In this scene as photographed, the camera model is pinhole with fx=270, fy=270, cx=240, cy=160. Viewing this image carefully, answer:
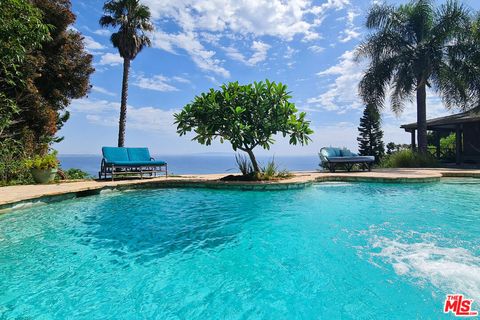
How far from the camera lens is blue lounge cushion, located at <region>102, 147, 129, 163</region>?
30.6 feet

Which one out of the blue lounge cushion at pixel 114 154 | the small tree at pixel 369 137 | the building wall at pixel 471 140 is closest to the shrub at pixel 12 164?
the blue lounge cushion at pixel 114 154

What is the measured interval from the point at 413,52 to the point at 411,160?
6.15 metres

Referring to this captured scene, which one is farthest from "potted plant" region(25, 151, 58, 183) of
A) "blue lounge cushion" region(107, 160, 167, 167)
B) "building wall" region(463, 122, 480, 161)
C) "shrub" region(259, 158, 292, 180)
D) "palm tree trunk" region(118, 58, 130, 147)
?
"building wall" region(463, 122, 480, 161)

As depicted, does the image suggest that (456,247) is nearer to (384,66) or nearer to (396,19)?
(384,66)

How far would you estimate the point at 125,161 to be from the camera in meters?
9.54

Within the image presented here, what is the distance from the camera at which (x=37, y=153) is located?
990 cm

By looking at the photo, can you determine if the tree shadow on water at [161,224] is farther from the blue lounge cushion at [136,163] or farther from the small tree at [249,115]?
the small tree at [249,115]

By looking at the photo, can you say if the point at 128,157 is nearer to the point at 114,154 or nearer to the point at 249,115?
the point at 114,154

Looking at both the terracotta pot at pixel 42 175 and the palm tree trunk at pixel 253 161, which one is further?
the palm tree trunk at pixel 253 161

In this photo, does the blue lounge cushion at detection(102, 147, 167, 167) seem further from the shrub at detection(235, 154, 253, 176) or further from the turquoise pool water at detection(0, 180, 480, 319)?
the turquoise pool water at detection(0, 180, 480, 319)

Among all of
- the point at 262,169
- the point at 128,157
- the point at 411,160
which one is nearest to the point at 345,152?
the point at 411,160

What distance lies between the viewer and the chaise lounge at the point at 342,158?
11.5m

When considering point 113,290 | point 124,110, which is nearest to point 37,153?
point 124,110

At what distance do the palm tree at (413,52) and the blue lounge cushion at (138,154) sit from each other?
1273 cm
